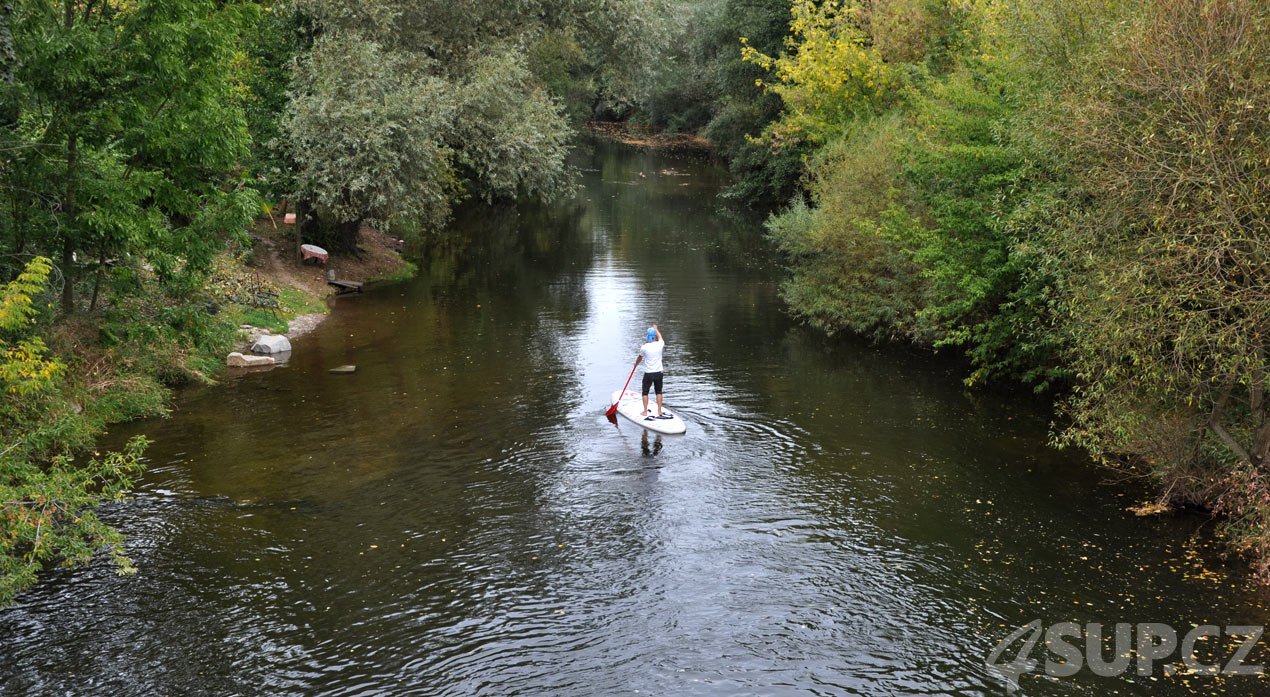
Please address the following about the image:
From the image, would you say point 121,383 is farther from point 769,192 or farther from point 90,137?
point 769,192

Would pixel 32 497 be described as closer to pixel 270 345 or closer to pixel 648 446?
pixel 648 446

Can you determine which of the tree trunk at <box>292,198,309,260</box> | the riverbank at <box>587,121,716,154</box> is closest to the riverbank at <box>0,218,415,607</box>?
the tree trunk at <box>292,198,309,260</box>

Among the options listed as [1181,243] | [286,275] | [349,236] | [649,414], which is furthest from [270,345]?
[1181,243]

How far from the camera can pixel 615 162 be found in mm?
78688

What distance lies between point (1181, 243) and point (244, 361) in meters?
19.8

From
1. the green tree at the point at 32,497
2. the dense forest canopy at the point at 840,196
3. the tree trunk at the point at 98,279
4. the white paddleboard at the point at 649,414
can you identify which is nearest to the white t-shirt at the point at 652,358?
the white paddleboard at the point at 649,414

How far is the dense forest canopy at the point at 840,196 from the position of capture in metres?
13.1

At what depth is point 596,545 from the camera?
13.4 meters

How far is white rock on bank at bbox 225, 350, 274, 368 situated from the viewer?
22859mm

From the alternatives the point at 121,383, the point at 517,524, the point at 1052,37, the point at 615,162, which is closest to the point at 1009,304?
the point at 1052,37

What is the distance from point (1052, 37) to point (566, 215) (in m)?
37.4

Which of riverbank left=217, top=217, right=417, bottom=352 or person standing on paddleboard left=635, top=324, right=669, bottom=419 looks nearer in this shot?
person standing on paddleboard left=635, top=324, right=669, bottom=419

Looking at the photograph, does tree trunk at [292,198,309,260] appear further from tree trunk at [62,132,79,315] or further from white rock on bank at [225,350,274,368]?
tree trunk at [62,132,79,315]

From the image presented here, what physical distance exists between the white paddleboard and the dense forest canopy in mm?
6872
